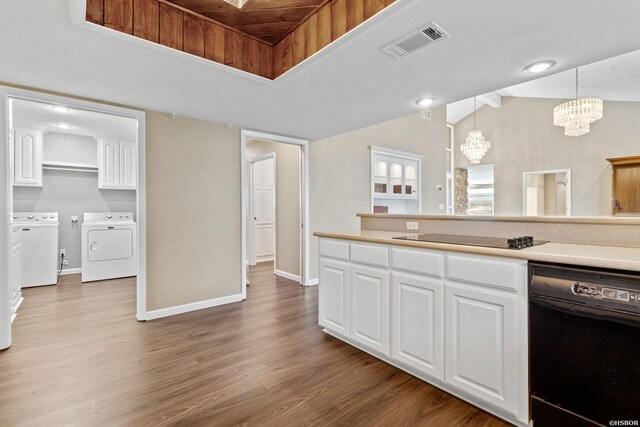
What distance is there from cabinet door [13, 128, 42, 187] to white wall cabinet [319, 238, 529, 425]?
16.8 feet

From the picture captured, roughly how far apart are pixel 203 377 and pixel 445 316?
1657 mm

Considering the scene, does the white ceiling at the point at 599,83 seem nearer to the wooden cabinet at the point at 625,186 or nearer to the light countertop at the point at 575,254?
the wooden cabinet at the point at 625,186

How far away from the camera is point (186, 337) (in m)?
2.75

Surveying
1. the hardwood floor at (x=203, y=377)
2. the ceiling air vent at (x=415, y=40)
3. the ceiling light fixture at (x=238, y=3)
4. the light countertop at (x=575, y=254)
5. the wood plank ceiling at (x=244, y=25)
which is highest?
the ceiling light fixture at (x=238, y=3)

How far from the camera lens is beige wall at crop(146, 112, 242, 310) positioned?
3.24 meters

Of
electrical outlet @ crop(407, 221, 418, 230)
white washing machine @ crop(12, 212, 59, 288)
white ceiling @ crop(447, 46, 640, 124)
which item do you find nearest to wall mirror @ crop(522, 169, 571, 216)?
white ceiling @ crop(447, 46, 640, 124)

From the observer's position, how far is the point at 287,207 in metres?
5.06

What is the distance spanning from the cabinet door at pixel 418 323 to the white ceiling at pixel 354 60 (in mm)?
1472

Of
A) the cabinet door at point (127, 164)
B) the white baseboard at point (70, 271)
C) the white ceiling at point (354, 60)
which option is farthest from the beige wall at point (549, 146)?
the white baseboard at point (70, 271)

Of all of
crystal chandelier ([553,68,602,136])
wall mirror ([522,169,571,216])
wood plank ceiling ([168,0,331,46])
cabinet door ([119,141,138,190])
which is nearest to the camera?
wood plank ceiling ([168,0,331,46])

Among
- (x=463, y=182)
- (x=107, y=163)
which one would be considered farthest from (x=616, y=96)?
(x=107, y=163)

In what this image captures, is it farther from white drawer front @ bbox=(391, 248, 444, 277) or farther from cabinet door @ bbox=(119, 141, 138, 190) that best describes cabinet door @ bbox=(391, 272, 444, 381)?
cabinet door @ bbox=(119, 141, 138, 190)

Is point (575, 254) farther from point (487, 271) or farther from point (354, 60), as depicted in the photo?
point (354, 60)

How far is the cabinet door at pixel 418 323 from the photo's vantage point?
72.5 inches
